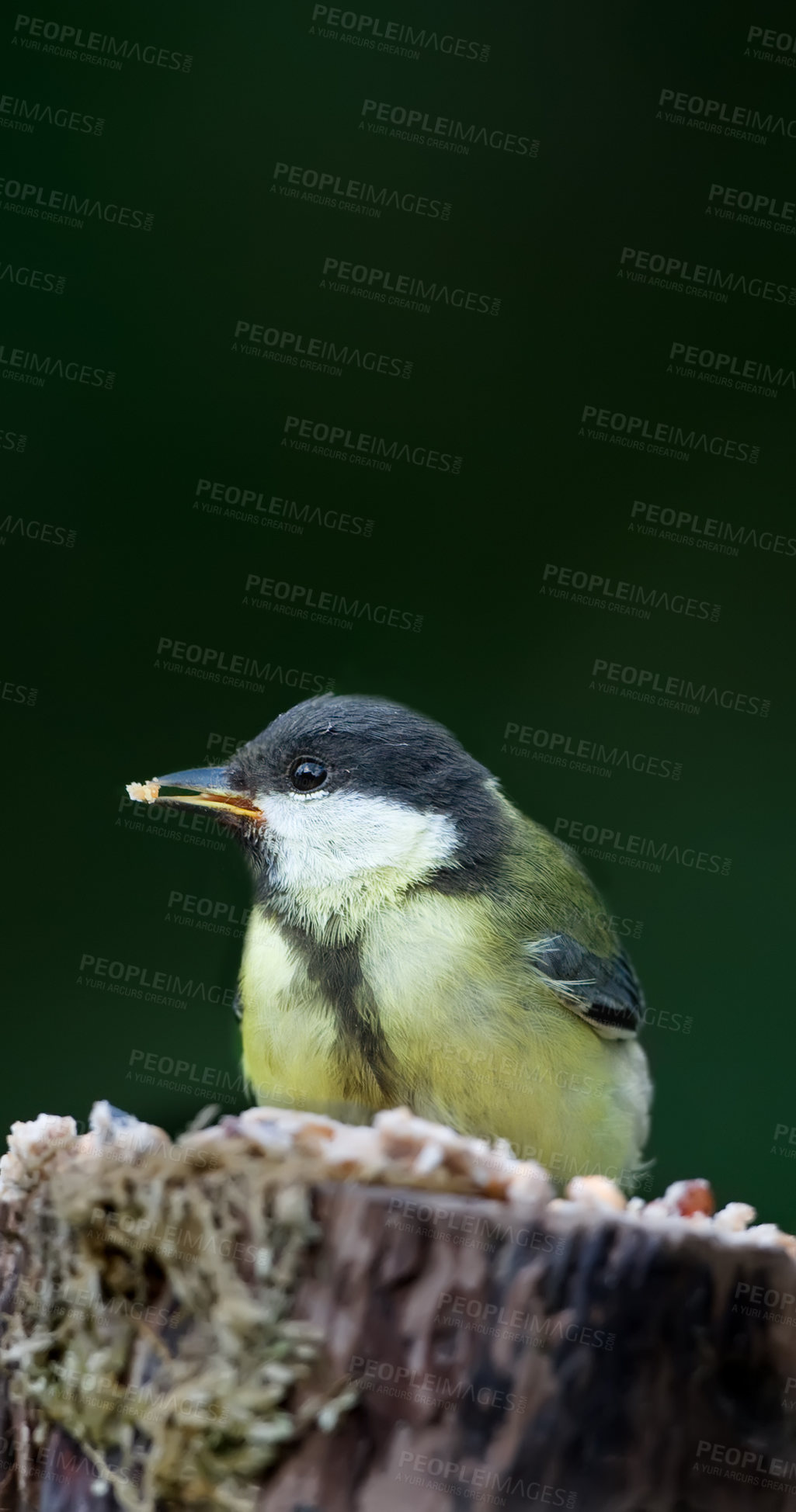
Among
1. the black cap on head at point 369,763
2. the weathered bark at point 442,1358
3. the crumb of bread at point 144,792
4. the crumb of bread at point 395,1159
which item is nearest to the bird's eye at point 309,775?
the black cap on head at point 369,763

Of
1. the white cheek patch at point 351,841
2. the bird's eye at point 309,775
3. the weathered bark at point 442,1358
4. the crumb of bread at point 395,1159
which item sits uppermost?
the bird's eye at point 309,775

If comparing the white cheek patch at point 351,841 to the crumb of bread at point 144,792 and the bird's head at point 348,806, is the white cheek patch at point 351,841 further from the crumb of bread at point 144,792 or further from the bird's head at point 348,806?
the crumb of bread at point 144,792

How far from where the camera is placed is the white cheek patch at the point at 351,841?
2.48 metres

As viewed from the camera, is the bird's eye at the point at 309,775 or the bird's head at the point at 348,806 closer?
the bird's head at the point at 348,806

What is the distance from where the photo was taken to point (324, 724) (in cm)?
262

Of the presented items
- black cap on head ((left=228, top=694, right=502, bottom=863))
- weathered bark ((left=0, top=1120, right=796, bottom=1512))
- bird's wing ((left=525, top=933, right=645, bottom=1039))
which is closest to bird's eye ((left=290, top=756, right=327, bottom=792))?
black cap on head ((left=228, top=694, right=502, bottom=863))

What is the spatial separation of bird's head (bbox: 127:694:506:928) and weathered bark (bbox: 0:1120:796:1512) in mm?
1004

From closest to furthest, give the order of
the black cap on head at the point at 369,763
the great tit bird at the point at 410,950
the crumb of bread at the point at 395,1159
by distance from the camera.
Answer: the crumb of bread at the point at 395,1159 → the great tit bird at the point at 410,950 → the black cap on head at the point at 369,763

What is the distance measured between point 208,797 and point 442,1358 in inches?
56.7

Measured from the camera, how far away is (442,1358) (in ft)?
4.57

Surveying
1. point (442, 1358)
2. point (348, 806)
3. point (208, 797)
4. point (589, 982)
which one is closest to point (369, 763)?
point (348, 806)

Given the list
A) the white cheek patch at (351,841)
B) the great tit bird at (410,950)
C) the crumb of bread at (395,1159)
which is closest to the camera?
the crumb of bread at (395,1159)

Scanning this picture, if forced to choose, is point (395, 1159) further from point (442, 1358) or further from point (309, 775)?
point (309, 775)

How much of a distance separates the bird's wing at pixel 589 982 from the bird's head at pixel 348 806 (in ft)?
0.69
